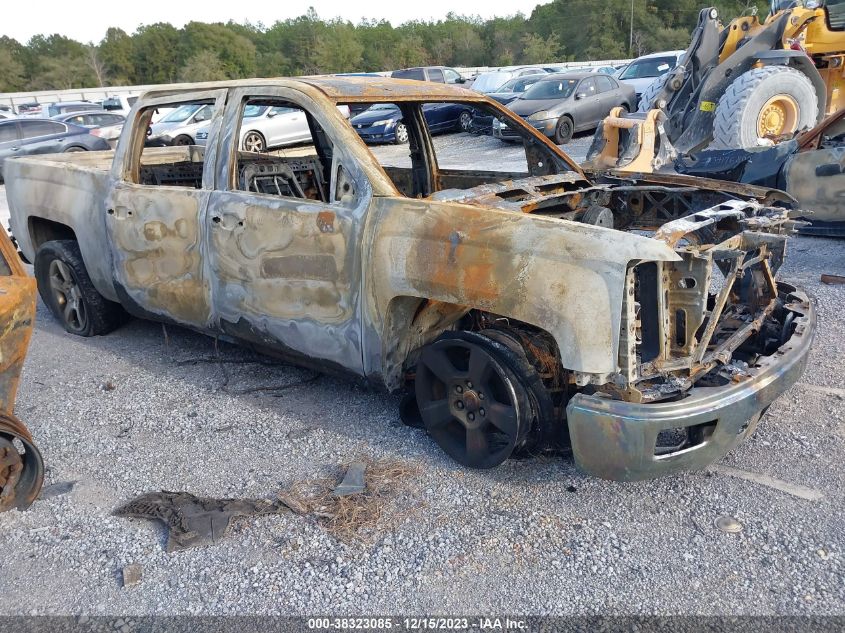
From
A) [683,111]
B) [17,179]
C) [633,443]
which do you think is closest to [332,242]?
[633,443]

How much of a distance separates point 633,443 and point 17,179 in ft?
16.0

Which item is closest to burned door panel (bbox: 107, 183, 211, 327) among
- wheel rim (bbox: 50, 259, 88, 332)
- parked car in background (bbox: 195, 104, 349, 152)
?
wheel rim (bbox: 50, 259, 88, 332)

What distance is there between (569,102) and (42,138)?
1183 centimetres

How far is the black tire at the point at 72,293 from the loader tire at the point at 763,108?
320 inches

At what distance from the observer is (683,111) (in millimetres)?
10477

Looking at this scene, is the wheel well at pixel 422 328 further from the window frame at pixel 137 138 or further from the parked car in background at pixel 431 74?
the parked car in background at pixel 431 74

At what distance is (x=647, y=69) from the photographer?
17.2 metres

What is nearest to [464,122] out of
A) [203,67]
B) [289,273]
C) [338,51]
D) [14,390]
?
[289,273]

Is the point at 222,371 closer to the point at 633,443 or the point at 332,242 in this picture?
the point at 332,242

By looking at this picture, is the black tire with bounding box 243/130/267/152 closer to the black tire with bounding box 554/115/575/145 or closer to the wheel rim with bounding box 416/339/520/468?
the black tire with bounding box 554/115/575/145

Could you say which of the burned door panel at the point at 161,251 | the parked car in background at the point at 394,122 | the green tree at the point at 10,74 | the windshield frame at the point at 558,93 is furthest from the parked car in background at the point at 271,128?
the green tree at the point at 10,74

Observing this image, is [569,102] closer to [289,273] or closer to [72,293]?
[72,293]

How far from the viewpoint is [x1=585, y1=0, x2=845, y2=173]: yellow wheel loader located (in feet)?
31.6

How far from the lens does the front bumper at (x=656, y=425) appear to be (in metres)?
2.59
